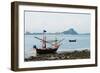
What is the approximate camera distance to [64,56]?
5.06 ft

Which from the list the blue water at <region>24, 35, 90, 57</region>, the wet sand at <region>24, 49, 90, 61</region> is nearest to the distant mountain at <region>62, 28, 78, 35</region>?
the blue water at <region>24, 35, 90, 57</region>

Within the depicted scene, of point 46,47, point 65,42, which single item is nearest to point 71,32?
point 65,42

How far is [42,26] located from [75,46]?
0.91 ft

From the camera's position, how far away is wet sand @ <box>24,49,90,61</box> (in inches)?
58.2

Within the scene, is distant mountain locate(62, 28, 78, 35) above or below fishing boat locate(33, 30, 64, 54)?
above

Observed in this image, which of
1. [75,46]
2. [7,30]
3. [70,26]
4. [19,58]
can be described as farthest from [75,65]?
[7,30]

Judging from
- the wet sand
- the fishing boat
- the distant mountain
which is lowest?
the wet sand

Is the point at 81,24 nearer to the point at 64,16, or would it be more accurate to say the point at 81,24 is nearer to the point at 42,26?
the point at 64,16

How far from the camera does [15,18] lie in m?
1.40

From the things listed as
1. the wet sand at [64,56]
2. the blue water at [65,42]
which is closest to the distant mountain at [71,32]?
the blue water at [65,42]

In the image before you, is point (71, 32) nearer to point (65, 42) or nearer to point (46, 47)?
point (65, 42)

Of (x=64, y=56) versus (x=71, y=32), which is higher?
(x=71, y=32)

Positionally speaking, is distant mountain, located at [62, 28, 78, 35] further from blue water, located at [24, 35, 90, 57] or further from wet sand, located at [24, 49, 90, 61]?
wet sand, located at [24, 49, 90, 61]

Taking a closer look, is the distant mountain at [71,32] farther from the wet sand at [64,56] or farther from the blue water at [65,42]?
→ the wet sand at [64,56]
